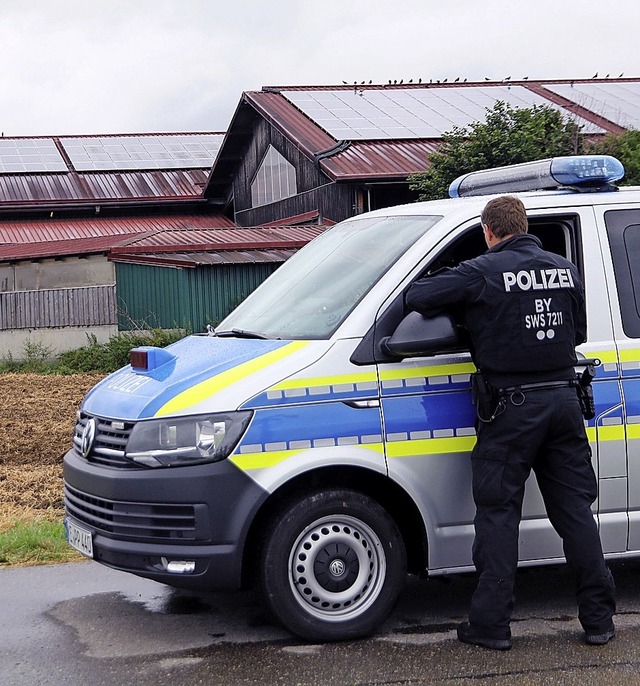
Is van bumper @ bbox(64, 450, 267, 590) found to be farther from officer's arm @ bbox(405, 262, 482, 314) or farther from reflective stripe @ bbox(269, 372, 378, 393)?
officer's arm @ bbox(405, 262, 482, 314)

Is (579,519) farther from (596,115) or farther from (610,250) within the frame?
(596,115)

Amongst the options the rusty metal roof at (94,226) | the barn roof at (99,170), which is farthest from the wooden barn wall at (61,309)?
the barn roof at (99,170)

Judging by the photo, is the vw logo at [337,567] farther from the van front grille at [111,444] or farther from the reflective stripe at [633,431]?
the reflective stripe at [633,431]

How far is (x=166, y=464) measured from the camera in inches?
189

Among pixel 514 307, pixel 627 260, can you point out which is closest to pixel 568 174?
pixel 627 260

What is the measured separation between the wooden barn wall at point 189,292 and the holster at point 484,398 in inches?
634

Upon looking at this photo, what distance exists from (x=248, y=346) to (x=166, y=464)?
2.47 feet

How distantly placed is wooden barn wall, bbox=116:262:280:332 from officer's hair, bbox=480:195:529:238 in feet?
52.3

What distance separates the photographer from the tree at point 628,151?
1694cm

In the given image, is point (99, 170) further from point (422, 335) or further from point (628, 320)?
point (422, 335)

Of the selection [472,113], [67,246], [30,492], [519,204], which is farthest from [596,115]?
[519,204]

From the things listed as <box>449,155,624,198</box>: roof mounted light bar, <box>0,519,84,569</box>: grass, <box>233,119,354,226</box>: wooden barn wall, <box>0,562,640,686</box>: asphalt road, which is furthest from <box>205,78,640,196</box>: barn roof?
<box>0,562,640,686</box>: asphalt road

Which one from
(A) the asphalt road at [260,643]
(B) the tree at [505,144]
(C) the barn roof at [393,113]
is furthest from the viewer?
(C) the barn roof at [393,113]

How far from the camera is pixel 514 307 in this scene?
4.76m
